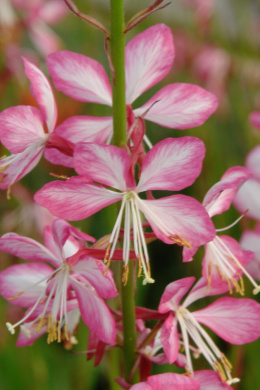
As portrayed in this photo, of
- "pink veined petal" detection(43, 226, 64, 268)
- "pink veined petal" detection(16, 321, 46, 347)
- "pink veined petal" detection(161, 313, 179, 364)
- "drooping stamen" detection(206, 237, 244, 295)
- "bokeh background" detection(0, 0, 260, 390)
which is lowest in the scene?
"bokeh background" detection(0, 0, 260, 390)

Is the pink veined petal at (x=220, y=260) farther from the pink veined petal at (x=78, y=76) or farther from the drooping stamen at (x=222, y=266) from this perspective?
the pink veined petal at (x=78, y=76)

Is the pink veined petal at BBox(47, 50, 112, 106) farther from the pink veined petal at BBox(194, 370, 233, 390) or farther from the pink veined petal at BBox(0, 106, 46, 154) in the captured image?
the pink veined petal at BBox(194, 370, 233, 390)

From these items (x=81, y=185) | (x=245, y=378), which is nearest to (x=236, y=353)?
(x=245, y=378)

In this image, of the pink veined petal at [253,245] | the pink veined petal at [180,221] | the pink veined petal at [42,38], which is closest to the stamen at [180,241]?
the pink veined petal at [180,221]

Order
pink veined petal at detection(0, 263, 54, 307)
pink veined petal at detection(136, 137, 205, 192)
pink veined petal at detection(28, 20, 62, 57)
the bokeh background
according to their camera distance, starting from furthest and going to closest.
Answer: pink veined petal at detection(28, 20, 62, 57) → the bokeh background → pink veined petal at detection(0, 263, 54, 307) → pink veined petal at detection(136, 137, 205, 192)

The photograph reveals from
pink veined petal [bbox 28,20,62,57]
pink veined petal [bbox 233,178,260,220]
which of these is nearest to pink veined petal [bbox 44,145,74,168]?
pink veined petal [bbox 233,178,260,220]

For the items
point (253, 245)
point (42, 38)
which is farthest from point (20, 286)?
point (42, 38)
